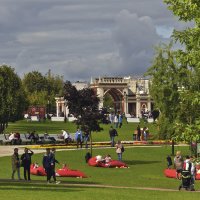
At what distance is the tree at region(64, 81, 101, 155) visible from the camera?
49.1m

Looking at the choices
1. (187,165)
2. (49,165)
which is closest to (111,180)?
(49,165)

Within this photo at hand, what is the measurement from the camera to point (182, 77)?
50.5 metres

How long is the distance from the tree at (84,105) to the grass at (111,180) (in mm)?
2625

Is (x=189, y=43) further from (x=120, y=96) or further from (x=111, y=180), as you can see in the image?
(x=120, y=96)

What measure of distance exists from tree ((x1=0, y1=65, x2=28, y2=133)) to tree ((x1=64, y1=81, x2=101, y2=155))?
34.0m

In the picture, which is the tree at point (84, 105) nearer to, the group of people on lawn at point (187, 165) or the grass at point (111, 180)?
the grass at point (111, 180)

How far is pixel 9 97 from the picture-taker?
86375mm

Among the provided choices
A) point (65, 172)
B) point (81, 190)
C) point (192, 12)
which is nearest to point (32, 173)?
point (65, 172)

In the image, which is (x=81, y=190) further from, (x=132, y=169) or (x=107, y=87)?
(x=107, y=87)

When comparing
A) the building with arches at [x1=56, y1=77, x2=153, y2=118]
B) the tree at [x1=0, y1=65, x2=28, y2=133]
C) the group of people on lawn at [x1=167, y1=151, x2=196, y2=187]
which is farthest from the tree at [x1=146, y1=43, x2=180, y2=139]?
the building with arches at [x1=56, y1=77, x2=153, y2=118]

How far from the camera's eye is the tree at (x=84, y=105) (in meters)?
49.1

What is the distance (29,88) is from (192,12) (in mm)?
157382

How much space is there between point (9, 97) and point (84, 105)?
125 ft

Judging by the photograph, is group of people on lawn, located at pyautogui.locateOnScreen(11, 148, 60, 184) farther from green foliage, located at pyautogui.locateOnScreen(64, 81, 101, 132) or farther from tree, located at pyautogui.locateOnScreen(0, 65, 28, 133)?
tree, located at pyautogui.locateOnScreen(0, 65, 28, 133)
